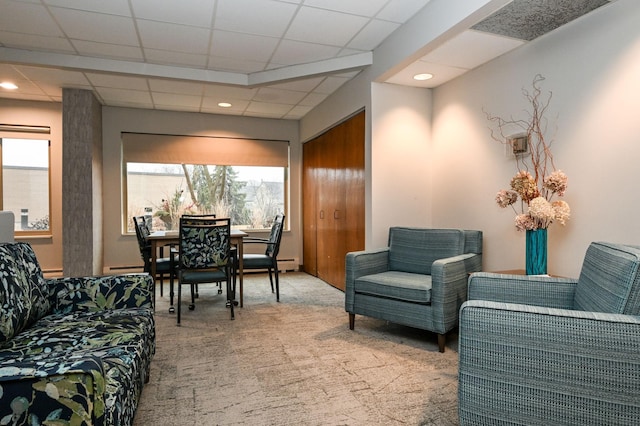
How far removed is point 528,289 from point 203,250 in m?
2.69

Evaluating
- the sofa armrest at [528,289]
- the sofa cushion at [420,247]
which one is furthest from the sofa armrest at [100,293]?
the sofa cushion at [420,247]

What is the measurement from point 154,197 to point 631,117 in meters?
5.83

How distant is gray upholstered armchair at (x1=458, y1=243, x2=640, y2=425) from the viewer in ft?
4.36

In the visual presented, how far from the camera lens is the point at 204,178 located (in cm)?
628

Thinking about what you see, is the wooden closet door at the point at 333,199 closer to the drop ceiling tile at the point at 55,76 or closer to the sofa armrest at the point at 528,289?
the sofa armrest at the point at 528,289

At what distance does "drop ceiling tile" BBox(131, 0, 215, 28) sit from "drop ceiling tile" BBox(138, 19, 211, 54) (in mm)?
98

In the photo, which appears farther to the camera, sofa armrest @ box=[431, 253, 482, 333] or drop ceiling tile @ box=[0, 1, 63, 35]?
drop ceiling tile @ box=[0, 1, 63, 35]

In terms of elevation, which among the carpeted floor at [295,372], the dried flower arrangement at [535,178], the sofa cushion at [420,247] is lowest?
the carpeted floor at [295,372]

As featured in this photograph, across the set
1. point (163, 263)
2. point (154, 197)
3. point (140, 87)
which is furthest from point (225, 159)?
point (163, 263)

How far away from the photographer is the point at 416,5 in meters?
2.96

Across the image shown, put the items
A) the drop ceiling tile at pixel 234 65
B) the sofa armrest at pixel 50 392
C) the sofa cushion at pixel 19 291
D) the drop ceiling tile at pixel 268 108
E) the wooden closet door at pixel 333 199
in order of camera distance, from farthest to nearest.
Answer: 1. the drop ceiling tile at pixel 268 108
2. the wooden closet door at pixel 333 199
3. the drop ceiling tile at pixel 234 65
4. the sofa cushion at pixel 19 291
5. the sofa armrest at pixel 50 392

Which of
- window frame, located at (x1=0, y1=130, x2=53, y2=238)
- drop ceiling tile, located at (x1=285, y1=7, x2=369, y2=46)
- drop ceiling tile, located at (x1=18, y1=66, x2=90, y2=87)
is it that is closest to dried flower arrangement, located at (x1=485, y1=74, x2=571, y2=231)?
drop ceiling tile, located at (x1=285, y1=7, x2=369, y2=46)

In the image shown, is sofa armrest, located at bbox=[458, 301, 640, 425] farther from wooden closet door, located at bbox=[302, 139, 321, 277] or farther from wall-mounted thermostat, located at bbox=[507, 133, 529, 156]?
wooden closet door, located at bbox=[302, 139, 321, 277]

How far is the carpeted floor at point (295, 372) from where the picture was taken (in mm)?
1967
